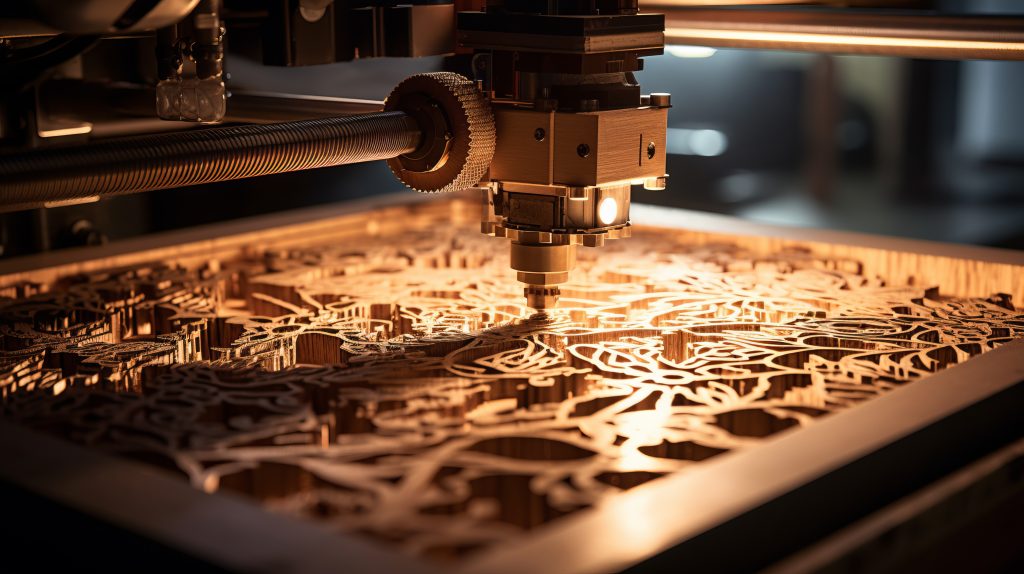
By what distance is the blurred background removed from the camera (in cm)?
304

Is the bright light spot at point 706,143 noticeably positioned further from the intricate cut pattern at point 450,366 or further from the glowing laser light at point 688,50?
the intricate cut pattern at point 450,366

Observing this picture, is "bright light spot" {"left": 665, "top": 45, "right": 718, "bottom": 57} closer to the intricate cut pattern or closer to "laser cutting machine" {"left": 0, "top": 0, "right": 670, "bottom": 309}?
the intricate cut pattern

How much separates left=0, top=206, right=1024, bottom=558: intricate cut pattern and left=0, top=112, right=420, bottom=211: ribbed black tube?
5.0 inches

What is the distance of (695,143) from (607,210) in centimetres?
215

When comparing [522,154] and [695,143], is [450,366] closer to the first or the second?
[522,154]

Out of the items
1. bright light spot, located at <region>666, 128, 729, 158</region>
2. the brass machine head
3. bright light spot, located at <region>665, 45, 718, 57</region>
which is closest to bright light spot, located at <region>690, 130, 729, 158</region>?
bright light spot, located at <region>666, 128, 729, 158</region>

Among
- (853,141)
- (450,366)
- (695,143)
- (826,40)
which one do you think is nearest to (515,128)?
(450,366)

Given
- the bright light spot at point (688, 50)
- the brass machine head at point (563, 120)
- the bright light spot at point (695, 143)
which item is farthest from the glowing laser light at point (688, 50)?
the brass machine head at point (563, 120)

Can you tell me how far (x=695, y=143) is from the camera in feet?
9.87

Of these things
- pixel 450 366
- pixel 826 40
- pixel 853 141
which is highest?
pixel 826 40

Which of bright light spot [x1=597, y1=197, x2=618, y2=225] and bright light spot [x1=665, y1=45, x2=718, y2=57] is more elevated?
bright light spot [x1=665, y1=45, x2=718, y2=57]

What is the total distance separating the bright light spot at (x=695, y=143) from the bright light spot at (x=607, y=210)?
2093 mm

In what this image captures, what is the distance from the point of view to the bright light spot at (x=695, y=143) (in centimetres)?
299

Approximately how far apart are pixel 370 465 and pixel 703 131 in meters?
2.52
